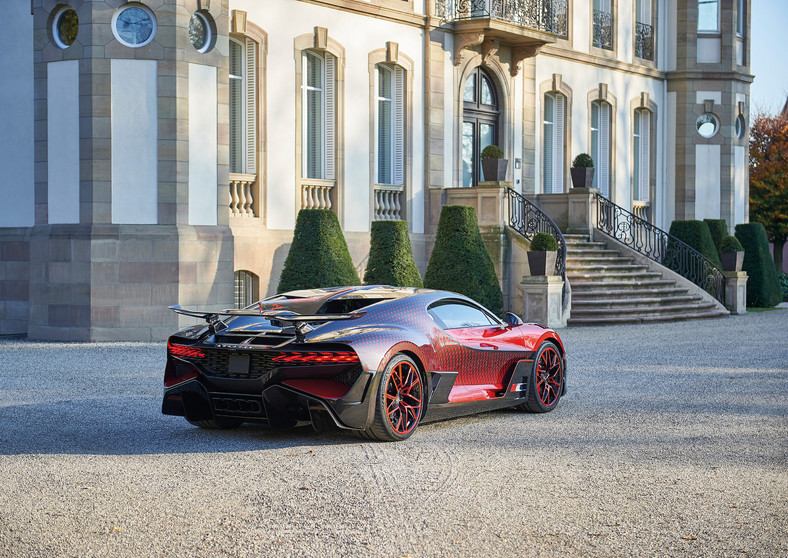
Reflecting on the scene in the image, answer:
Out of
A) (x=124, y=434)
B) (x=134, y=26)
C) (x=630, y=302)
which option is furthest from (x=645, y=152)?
(x=124, y=434)

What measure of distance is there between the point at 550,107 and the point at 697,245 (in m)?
5.13

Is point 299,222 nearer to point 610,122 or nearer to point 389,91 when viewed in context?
point 389,91

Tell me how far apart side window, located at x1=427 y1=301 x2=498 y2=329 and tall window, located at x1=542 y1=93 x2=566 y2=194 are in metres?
19.4

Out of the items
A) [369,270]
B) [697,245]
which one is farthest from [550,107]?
[369,270]

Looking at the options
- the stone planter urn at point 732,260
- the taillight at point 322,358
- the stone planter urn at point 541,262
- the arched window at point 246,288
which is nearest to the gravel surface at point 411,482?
the taillight at point 322,358

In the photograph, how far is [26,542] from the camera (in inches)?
231

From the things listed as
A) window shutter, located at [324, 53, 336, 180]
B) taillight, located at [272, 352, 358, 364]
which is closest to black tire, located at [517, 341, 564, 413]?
taillight, located at [272, 352, 358, 364]

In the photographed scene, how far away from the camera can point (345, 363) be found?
8562 millimetres

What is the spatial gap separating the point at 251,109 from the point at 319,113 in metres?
1.86

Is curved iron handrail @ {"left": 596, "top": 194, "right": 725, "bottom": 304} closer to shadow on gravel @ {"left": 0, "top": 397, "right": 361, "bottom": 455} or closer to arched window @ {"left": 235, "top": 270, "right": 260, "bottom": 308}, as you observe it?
arched window @ {"left": 235, "top": 270, "right": 260, "bottom": 308}

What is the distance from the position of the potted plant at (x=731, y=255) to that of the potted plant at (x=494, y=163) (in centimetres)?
658

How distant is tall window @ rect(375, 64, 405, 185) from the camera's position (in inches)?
959

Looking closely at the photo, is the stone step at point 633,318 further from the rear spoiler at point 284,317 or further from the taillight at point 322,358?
the taillight at point 322,358

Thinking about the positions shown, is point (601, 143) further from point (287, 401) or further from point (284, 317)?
point (287, 401)
